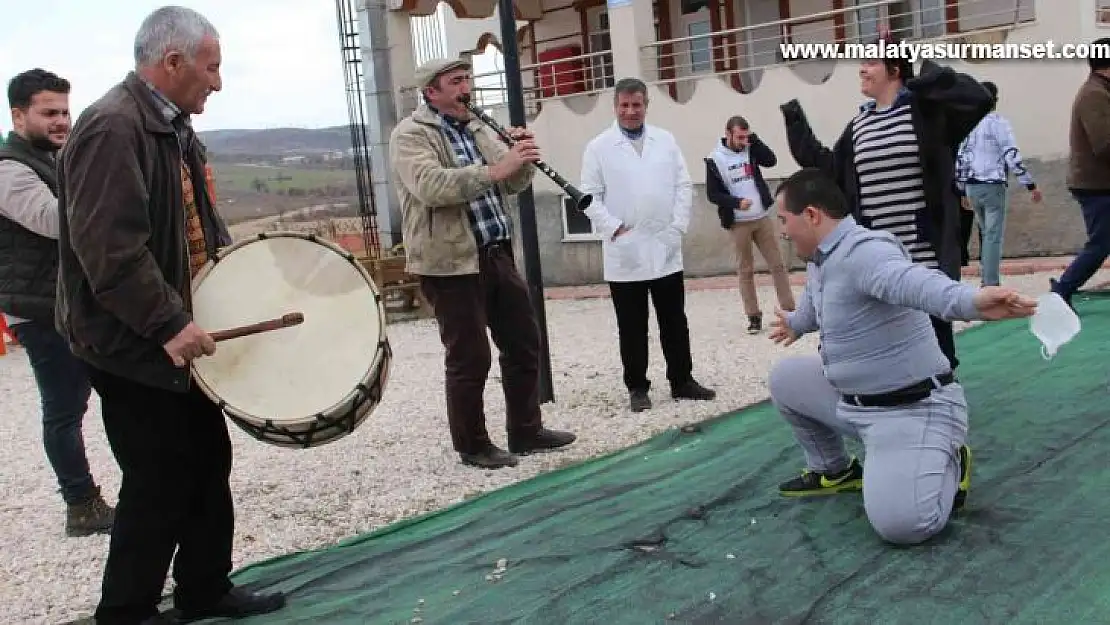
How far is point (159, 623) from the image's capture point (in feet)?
10.2

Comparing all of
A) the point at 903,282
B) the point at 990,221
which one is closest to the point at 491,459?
the point at 903,282

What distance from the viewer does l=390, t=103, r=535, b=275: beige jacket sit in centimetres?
461

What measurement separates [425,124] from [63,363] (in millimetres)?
1785

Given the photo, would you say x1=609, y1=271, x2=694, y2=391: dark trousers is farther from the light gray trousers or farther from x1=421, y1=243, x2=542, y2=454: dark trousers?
the light gray trousers

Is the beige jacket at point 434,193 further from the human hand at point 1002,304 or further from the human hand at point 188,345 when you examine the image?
the human hand at point 1002,304

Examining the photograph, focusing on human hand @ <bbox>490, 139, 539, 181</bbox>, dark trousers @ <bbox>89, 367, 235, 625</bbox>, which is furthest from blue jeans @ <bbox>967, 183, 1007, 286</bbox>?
dark trousers @ <bbox>89, 367, 235, 625</bbox>

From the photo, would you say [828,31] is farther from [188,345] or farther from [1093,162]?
[188,345]

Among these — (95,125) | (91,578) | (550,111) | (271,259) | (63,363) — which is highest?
(550,111)

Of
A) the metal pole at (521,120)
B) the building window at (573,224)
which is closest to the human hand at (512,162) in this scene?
the metal pole at (521,120)

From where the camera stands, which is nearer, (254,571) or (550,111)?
(254,571)

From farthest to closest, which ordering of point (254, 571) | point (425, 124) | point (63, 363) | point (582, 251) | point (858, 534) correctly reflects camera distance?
1. point (582, 251)
2. point (425, 124)
3. point (63, 363)
4. point (254, 571)
5. point (858, 534)

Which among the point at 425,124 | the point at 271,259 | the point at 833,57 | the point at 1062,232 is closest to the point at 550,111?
the point at 833,57

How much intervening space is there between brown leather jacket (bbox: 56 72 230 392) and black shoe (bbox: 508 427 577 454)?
238cm

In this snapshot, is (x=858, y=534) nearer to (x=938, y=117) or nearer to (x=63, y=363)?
(x=938, y=117)
